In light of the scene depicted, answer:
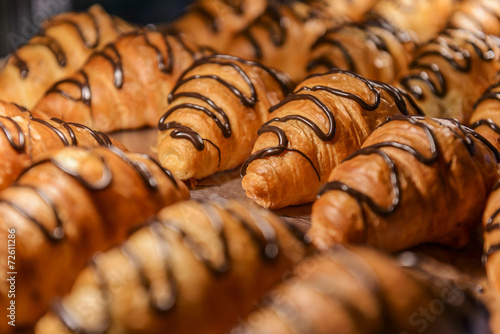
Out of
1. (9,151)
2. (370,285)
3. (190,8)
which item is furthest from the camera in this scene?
(190,8)

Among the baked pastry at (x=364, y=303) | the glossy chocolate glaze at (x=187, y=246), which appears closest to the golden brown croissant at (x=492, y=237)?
the baked pastry at (x=364, y=303)

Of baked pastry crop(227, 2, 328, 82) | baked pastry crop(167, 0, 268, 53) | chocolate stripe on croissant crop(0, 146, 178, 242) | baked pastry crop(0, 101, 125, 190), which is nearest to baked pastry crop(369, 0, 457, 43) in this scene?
baked pastry crop(227, 2, 328, 82)

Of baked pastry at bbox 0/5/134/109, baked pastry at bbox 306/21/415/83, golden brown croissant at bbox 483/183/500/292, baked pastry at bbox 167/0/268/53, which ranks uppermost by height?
golden brown croissant at bbox 483/183/500/292

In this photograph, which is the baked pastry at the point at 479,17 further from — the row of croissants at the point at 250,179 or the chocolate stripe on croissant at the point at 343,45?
the chocolate stripe on croissant at the point at 343,45

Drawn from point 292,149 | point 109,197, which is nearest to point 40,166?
point 109,197

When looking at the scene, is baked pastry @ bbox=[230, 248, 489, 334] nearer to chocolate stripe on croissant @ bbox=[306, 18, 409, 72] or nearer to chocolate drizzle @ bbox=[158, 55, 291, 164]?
chocolate drizzle @ bbox=[158, 55, 291, 164]

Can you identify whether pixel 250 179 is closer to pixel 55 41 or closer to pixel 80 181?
pixel 80 181

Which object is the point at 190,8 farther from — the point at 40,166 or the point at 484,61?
the point at 40,166
